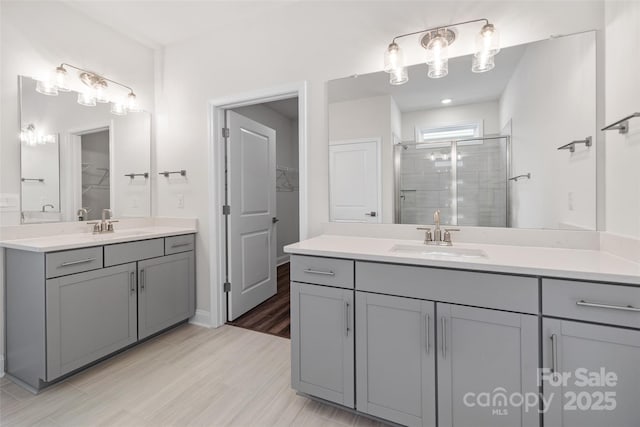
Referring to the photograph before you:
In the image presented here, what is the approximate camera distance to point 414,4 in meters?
1.81

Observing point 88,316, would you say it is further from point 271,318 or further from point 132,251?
point 271,318

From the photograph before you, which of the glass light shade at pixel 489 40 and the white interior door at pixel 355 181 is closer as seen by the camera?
the glass light shade at pixel 489 40

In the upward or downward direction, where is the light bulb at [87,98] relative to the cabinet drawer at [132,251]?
upward

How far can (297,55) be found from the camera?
2.19 m

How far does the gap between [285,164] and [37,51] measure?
334 centimetres

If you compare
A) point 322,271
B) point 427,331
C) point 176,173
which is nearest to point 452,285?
point 427,331

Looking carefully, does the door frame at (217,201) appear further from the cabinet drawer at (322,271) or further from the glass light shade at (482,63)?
the glass light shade at (482,63)

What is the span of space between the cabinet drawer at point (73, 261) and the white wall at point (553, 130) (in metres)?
2.64

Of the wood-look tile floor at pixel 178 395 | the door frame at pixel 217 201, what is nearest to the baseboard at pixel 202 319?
the door frame at pixel 217 201

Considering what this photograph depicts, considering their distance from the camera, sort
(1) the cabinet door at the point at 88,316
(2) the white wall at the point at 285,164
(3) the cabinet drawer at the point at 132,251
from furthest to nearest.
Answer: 1. (2) the white wall at the point at 285,164
2. (3) the cabinet drawer at the point at 132,251
3. (1) the cabinet door at the point at 88,316

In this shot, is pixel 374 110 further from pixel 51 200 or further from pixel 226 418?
pixel 51 200

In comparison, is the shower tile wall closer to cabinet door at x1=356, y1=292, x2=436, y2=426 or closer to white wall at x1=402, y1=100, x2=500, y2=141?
white wall at x1=402, y1=100, x2=500, y2=141

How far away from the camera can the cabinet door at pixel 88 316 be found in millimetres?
1671

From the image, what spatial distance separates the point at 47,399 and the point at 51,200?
132 cm
